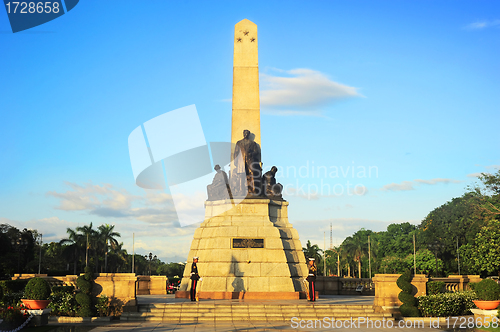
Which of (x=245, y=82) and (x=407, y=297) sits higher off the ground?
(x=245, y=82)

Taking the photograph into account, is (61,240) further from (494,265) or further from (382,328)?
(382,328)

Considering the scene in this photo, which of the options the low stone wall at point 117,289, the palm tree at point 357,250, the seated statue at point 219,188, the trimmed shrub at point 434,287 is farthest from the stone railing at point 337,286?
the palm tree at point 357,250

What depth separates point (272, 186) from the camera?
A: 25.6 metres

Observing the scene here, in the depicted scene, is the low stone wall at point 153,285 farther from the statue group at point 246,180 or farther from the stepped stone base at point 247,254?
the statue group at point 246,180

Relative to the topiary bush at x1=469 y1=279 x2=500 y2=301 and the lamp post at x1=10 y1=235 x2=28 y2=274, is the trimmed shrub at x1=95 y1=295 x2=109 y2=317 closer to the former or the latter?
the topiary bush at x1=469 y1=279 x2=500 y2=301

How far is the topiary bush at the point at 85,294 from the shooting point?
1744 cm

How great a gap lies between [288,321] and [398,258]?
73.5 meters

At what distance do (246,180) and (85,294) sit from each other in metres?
10.3

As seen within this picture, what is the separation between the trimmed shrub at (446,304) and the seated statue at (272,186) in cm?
939

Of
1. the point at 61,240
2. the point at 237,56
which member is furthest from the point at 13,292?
the point at 61,240

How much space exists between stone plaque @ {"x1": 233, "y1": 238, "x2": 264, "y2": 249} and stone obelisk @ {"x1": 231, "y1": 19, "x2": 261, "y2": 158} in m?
5.80

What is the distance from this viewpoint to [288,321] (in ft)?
56.8

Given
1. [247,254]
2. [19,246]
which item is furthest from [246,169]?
[19,246]

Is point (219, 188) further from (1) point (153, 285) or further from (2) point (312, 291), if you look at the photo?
(1) point (153, 285)
